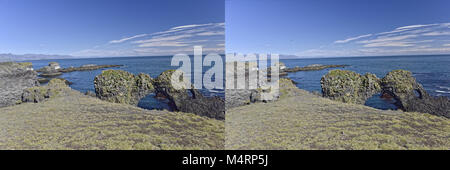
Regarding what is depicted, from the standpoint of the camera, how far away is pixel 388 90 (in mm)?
5113

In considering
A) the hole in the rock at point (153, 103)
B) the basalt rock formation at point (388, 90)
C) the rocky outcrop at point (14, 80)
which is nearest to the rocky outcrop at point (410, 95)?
the basalt rock formation at point (388, 90)

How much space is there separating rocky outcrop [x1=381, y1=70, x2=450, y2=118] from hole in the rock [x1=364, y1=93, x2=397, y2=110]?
11 cm

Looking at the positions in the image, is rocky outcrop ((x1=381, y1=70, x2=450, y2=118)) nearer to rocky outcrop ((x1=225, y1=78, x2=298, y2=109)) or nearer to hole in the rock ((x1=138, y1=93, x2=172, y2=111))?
rocky outcrop ((x1=225, y1=78, x2=298, y2=109))

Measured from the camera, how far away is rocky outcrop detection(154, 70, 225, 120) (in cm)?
412

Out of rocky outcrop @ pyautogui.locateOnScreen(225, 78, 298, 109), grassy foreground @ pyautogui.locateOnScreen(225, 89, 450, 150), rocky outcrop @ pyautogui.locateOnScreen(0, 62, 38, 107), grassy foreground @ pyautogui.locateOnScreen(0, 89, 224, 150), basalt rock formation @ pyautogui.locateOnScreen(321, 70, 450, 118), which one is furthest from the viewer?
rocky outcrop @ pyautogui.locateOnScreen(225, 78, 298, 109)

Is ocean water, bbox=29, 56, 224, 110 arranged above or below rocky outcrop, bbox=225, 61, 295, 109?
above

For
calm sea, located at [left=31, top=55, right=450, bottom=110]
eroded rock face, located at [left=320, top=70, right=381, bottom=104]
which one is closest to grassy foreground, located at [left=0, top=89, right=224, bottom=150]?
calm sea, located at [left=31, top=55, right=450, bottom=110]

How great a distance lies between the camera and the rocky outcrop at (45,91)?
3.91 metres

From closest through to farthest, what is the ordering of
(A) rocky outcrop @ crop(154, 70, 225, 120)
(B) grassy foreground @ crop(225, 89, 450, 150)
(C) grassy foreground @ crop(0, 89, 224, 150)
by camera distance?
(C) grassy foreground @ crop(0, 89, 224, 150), (B) grassy foreground @ crop(225, 89, 450, 150), (A) rocky outcrop @ crop(154, 70, 225, 120)
